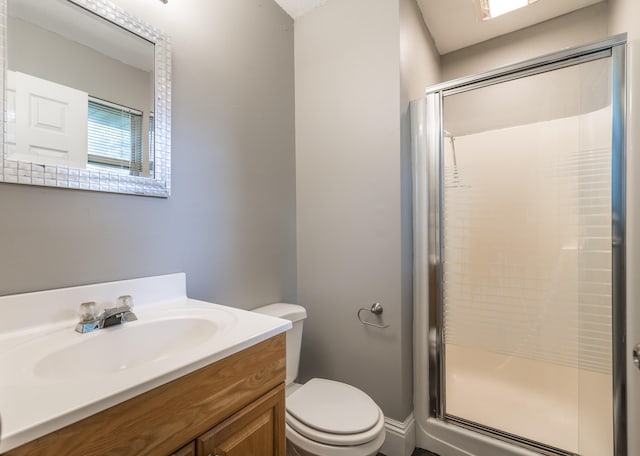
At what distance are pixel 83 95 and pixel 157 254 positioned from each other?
0.59 metres

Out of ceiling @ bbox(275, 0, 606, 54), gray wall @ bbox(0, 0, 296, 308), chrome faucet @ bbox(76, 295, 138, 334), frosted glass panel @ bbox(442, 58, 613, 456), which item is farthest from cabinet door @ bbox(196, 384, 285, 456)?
ceiling @ bbox(275, 0, 606, 54)

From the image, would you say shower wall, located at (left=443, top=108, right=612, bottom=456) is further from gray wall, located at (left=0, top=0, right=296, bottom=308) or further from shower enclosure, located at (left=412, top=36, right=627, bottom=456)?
gray wall, located at (left=0, top=0, right=296, bottom=308)

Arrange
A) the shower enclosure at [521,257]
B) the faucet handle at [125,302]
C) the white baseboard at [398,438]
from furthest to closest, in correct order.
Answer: the white baseboard at [398,438] < the shower enclosure at [521,257] < the faucet handle at [125,302]

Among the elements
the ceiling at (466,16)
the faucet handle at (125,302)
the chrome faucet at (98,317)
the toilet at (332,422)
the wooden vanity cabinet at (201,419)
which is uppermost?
the ceiling at (466,16)

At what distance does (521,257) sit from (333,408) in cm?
115

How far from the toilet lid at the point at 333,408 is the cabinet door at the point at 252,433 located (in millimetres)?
264

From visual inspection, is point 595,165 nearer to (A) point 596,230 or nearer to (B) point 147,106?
(A) point 596,230

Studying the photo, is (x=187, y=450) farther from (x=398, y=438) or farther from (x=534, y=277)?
(x=534, y=277)

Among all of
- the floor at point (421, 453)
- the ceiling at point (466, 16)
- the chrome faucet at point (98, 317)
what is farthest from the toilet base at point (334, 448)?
the ceiling at point (466, 16)

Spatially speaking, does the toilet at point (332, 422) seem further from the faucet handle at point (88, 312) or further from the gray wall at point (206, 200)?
the faucet handle at point (88, 312)

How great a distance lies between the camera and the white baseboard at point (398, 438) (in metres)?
1.47

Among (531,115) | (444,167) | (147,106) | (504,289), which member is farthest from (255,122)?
(504,289)

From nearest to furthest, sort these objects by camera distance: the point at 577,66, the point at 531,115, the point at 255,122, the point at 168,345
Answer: the point at 168,345
the point at 577,66
the point at 531,115
the point at 255,122

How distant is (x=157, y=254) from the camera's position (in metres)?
1.16
